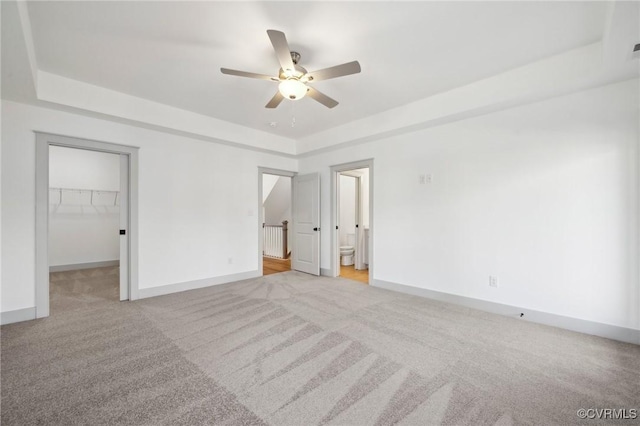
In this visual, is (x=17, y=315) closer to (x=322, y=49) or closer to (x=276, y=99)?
(x=276, y=99)

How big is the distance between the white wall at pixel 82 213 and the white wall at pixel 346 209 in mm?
5424

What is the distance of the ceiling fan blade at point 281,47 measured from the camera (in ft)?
6.05

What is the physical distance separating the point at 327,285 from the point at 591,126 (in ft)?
12.5

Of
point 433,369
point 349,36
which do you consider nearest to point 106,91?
point 349,36

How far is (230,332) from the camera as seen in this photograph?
2.71 meters

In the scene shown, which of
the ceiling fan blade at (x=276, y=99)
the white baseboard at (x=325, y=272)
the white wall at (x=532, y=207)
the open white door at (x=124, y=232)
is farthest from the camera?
the white baseboard at (x=325, y=272)

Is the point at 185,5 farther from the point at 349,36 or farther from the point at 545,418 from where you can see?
the point at 545,418

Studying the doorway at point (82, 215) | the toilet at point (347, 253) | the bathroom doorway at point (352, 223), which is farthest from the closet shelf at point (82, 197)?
the toilet at point (347, 253)

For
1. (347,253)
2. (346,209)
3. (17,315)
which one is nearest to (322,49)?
(17,315)

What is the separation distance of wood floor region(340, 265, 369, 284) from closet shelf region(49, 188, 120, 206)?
563 cm

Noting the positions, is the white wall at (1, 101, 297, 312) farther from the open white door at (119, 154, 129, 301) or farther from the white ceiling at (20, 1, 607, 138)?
the white ceiling at (20, 1, 607, 138)

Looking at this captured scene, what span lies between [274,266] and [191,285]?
226cm

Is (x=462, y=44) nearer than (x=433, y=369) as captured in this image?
No

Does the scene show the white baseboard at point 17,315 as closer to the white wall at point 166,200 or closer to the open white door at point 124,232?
the white wall at point 166,200
